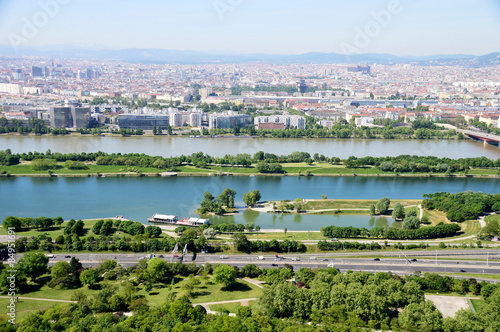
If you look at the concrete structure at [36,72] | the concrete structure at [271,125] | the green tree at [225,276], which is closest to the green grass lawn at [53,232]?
the green tree at [225,276]

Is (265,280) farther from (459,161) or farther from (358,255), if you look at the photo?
(459,161)

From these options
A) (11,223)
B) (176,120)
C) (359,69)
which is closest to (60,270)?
(11,223)

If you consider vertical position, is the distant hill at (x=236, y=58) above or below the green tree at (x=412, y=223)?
above

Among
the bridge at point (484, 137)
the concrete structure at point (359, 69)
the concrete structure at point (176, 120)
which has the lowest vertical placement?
the bridge at point (484, 137)

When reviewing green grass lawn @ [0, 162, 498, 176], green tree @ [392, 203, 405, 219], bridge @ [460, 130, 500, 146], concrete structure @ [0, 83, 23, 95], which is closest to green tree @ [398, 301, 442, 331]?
green tree @ [392, 203, 405, 219]

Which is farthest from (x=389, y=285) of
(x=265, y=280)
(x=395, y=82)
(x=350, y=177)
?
(x=395, y=82)

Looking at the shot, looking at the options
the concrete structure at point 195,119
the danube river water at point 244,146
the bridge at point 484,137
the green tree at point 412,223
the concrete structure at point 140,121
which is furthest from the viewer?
the concrete structure at point 195,119

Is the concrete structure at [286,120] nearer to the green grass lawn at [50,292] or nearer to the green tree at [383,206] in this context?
the green tree at [383,206]
